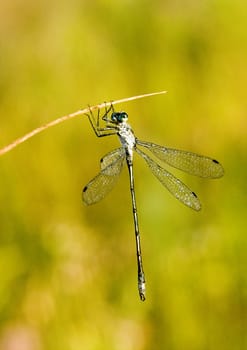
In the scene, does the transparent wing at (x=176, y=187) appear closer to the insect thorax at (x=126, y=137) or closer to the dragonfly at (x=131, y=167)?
the dragonfly at (x=131, y=167)

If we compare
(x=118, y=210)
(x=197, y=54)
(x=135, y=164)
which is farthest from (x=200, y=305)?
(x=197, y=54)

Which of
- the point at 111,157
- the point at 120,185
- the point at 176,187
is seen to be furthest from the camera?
the point at 120,185

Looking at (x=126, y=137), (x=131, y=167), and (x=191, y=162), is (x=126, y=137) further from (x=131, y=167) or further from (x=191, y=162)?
(x=191, y=162)

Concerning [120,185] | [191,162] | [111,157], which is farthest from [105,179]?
[120,185]

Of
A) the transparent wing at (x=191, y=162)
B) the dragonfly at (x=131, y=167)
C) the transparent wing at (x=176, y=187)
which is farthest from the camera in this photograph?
the transparent wing at (x=176, y=187)

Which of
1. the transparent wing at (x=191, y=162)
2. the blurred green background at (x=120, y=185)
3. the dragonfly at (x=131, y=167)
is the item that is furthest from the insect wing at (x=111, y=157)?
the blurred green background at (x=120, y=185)

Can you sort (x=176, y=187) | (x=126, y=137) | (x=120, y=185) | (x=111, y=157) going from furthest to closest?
(x=120, y=185)
(x=176, y=187)
(x=111, y=157)
(x=126, y=137)
